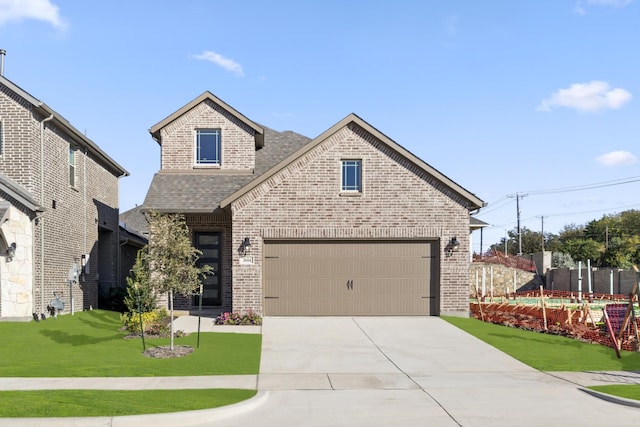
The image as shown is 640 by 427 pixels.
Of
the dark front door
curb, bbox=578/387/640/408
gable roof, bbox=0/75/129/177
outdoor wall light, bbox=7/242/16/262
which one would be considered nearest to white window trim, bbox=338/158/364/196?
the dark front door

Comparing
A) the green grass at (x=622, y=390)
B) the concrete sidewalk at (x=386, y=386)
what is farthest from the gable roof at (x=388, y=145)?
the green grass at (x=622, y=390)

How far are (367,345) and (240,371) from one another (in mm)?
4414

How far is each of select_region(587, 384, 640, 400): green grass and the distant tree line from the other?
135 ft

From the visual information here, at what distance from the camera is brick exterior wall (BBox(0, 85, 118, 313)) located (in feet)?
59.9

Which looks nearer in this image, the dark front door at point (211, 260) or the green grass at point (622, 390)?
the green grass at point (622, 390)

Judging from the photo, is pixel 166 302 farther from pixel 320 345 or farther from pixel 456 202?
pixel 456 202

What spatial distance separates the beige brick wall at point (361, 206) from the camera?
19031mm

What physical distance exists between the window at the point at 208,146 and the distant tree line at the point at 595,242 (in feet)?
126

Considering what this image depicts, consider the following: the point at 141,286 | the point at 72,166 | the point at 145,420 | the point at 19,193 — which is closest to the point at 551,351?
the point at 141,286

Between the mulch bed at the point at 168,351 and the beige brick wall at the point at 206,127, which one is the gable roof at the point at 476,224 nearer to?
the beige brick wall at the point at 206,127

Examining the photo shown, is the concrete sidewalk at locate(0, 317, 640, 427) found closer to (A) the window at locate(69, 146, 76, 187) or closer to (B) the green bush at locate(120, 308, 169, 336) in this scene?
(B) the green bush at locate(120, 308, 169, 336)

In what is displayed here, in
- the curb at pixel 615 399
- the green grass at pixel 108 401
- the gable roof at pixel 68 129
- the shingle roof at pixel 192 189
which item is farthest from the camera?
the shingle roof at pixel 192 189

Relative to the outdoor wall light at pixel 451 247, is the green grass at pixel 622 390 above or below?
below

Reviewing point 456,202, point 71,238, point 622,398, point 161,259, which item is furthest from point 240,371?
point 71,238
